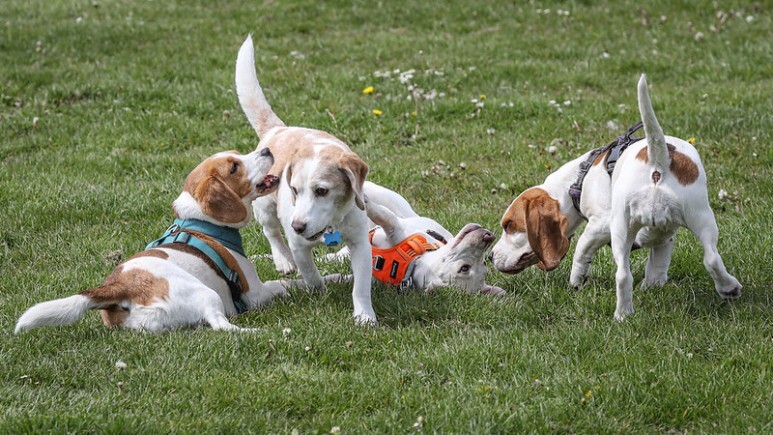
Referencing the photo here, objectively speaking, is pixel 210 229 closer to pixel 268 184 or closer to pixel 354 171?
pixel 268 184

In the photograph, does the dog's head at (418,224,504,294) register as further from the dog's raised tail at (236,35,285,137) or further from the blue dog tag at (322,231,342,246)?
the dog's raised tail at (236,35,285,137)

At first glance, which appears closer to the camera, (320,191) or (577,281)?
(320,191)

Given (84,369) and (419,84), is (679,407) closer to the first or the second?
(84,369)

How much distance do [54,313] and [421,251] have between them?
2.49m

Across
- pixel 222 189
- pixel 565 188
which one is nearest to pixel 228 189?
pixel 222 189

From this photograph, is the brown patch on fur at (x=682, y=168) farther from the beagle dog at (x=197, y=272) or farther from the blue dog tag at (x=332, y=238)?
the beagle dog at (x=197, y=272)

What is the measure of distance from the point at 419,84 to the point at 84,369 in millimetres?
6493

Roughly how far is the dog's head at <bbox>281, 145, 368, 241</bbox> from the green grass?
0.63 m

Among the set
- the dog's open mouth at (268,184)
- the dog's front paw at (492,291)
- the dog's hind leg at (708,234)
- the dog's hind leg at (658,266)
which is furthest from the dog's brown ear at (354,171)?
the dog's hind leg at (658,266)

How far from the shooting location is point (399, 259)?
6.80 meters

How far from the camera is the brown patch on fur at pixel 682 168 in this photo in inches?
219

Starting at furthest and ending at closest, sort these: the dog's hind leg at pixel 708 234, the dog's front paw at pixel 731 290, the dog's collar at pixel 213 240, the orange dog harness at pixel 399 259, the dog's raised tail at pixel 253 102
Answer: the dog's raised tail at pixel 253 102 < the orange dog harness at pixel 399 259 < the dog's collar at pixel 213 240 < the dog's front paw at pixel 731 290 < the dog's hind leg at pixel 708 234

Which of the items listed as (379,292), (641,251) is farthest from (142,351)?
(641,251)

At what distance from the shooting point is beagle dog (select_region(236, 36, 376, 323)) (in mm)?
5688
